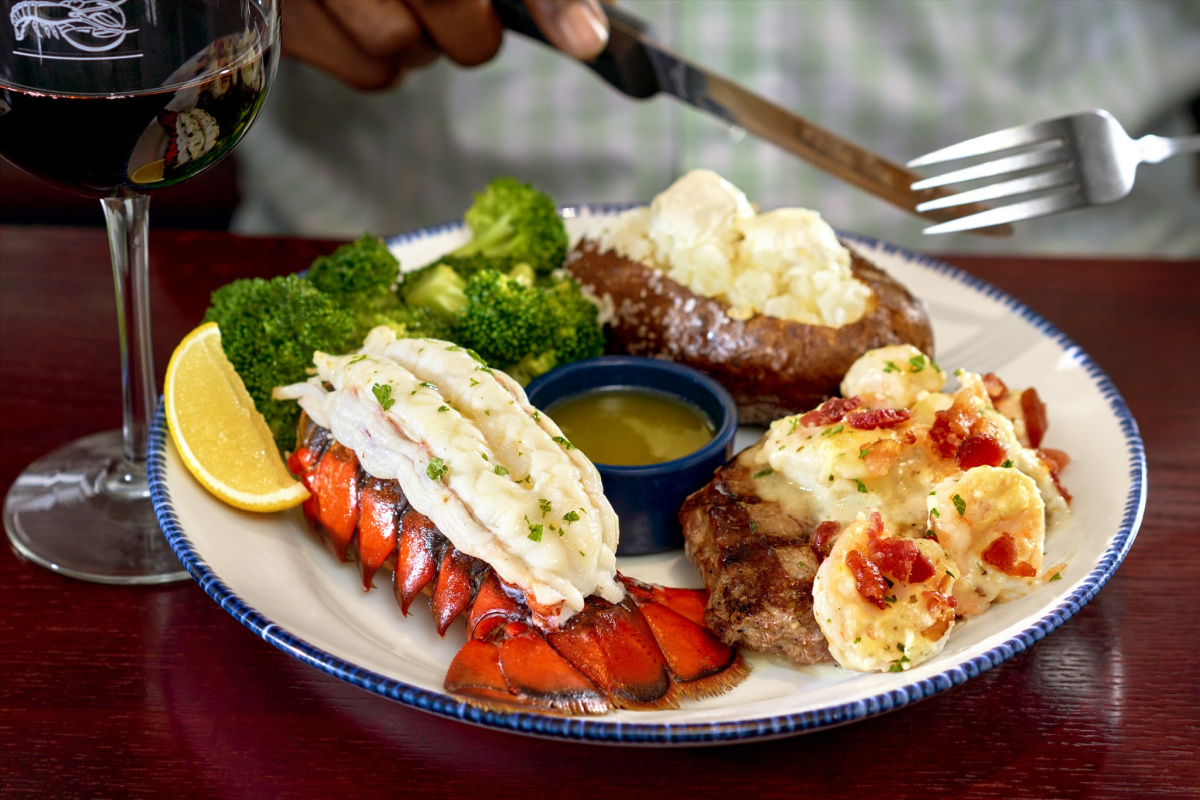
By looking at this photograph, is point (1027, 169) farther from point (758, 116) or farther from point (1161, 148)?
point (758, 116)

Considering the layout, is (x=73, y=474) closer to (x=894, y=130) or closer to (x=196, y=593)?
(x=196, y=593)

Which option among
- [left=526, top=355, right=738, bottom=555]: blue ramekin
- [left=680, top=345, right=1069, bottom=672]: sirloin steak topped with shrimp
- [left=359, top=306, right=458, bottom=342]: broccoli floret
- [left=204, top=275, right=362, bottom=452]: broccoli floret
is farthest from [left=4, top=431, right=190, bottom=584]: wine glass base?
[left=680, top=345, right=1069, bottom=672]: sirloin steak topped with shrimp

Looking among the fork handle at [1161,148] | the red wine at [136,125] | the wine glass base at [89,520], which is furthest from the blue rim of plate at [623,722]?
the fork handle at [1161,148]

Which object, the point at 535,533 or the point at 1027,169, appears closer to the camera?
the point at 535,533

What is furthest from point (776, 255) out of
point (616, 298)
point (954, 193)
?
point (954, 193)

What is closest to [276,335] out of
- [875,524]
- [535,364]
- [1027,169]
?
[535,364]

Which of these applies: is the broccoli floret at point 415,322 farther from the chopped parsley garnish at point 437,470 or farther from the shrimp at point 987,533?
the shrimp at point 987,533
